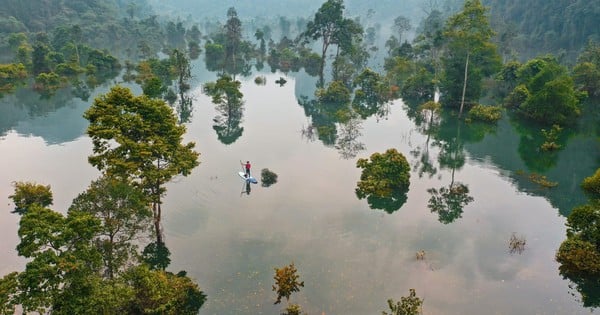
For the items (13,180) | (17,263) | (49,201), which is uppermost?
(13,180)

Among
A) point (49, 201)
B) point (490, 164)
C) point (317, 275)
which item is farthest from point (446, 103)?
point (49, 201)

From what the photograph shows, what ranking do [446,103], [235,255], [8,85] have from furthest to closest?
[8,85] < [446,103] < [235,255]

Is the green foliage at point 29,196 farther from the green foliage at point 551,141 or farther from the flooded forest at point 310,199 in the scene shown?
the green foliage at point 551,141

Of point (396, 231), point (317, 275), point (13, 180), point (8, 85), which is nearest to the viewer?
point (317, 275)

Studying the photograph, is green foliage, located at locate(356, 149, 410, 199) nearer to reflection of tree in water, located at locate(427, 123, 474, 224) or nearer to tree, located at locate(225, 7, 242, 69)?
reflection of tree in water, located at locate(427, 123, 474, 224)

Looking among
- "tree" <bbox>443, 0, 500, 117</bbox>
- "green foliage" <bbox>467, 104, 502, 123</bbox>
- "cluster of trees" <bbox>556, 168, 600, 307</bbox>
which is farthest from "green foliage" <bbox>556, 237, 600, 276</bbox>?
"tree" <bbox>443, 0, 500, 117</bbox>

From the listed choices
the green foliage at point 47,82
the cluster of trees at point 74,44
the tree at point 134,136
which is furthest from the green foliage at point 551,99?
the green foliage at point 47,82

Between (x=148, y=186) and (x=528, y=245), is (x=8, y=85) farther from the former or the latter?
(x=528, y=245)
